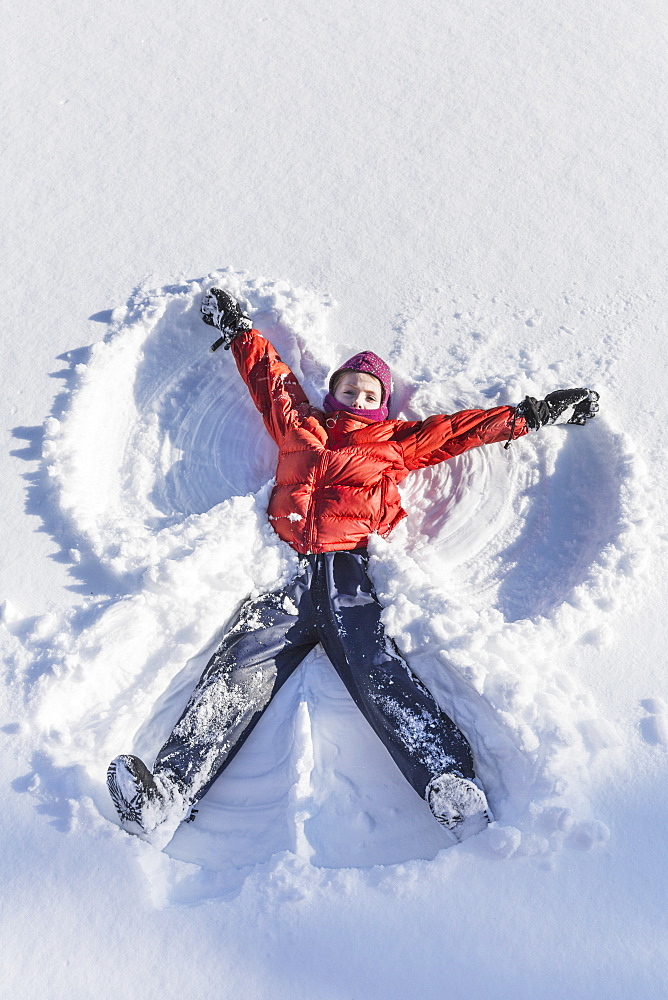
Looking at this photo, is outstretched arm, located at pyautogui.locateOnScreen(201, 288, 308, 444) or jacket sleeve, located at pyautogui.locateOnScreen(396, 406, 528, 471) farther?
outstretched arm, located at pyautogui.locateOnScreen(201, 288, 308, 444)

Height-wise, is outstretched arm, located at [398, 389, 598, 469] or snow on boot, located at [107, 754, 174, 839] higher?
outstretched arm, located at [398, 389, 598, 469]

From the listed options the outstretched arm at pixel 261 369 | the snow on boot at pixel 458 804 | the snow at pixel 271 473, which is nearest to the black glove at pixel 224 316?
the outstretched arm at pixel 261 369

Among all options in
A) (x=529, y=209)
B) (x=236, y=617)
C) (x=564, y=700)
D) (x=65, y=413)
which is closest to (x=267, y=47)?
(x=529, y=209)

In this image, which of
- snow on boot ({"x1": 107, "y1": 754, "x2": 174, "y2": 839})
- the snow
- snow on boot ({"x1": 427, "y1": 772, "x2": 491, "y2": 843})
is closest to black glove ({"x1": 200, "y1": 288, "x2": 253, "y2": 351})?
the snow

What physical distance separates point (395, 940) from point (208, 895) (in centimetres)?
53

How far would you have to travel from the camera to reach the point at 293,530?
2.51 m

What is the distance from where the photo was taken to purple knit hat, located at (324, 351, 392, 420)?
2689 millimetres

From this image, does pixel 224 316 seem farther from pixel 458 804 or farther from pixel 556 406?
pixel 458 804

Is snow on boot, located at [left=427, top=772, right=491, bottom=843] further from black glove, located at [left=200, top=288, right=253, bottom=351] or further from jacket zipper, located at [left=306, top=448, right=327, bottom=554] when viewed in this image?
black glove, located at [left=200, top=288, right=253, bottom=351]

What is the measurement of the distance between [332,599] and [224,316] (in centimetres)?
120

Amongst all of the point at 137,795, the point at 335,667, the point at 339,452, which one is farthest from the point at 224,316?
the point at 137,795

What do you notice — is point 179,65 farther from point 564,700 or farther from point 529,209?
point 564,700

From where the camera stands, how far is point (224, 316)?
291 centimetres

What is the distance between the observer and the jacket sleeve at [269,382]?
8.98 ft
